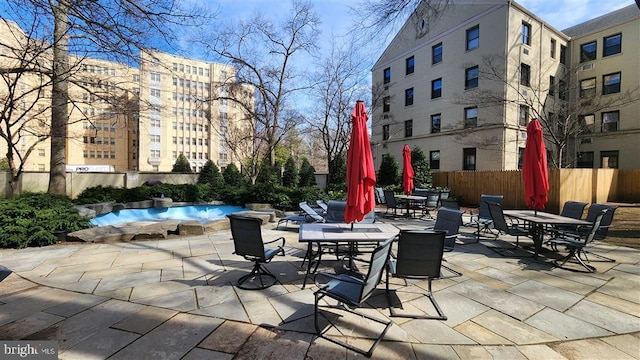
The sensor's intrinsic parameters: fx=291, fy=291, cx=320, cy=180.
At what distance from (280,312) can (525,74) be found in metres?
24.5

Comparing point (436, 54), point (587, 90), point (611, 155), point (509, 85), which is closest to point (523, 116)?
point (509, 85)

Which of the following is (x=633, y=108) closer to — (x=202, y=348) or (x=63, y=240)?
(x=202, y=348)

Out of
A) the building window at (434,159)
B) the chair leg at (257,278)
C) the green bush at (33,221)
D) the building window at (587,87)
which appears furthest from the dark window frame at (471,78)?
the green bush at (33,221)

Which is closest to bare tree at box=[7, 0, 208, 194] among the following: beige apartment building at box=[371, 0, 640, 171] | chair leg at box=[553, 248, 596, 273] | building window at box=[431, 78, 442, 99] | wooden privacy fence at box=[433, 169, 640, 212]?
chair leg at box=[553, 248, 596, 273]

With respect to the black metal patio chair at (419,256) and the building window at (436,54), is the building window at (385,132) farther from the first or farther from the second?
the black metal patio chair at (419,256)

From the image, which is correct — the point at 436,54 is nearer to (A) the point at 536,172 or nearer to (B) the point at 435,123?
(B) the point at 435,123

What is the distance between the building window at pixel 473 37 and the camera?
21328mm

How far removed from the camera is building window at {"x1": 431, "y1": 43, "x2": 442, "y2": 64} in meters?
24.0

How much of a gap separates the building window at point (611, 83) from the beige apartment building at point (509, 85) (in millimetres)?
58

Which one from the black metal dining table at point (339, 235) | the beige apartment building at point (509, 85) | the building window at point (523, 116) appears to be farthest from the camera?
the building window at point (523, 116)

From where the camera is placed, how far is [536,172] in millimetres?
6117

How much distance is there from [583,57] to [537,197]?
26213mm

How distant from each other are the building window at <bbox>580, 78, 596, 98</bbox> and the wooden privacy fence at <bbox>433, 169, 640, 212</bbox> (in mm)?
9170

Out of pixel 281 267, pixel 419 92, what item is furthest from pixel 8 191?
pixel 419 92
